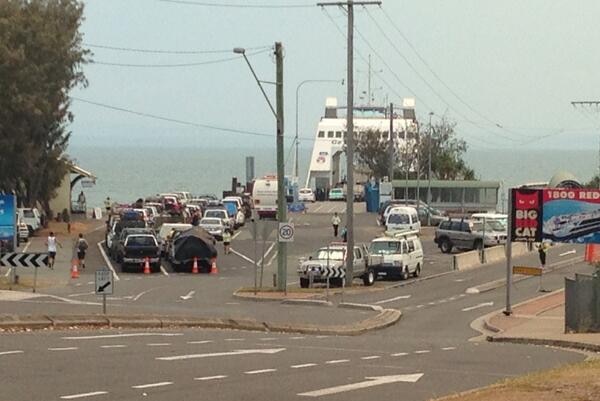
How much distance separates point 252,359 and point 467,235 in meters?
43.9

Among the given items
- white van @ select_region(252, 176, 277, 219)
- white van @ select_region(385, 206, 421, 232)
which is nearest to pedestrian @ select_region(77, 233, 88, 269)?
white van @ select_region(385, 206, 421, 232)

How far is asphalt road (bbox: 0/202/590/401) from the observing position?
52.1ft

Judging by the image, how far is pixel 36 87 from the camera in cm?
6869

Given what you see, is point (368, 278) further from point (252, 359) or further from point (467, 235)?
point (252, 359)

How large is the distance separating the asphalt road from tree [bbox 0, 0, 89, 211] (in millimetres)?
30328

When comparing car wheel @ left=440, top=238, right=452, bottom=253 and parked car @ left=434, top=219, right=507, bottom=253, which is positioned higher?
parked car @ left=434, top=219, right=507, bottom=253

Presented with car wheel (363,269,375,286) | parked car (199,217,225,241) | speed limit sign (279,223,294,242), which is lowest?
car wheel (363,269,375,286)

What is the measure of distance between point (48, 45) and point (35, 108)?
375 cm

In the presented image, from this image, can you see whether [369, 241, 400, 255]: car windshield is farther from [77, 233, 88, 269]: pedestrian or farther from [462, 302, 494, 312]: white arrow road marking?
[77, 233, 88, 269]: pedestrian

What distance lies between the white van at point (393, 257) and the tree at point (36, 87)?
25.5 m

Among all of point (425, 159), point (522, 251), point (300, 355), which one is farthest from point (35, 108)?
point (425, 159)

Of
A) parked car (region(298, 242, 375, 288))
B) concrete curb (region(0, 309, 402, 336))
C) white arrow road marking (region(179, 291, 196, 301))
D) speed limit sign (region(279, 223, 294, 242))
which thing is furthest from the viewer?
parked car (region(298, 242, 375, 288))

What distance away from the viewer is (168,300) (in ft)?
127

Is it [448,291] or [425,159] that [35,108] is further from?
[425,159]
